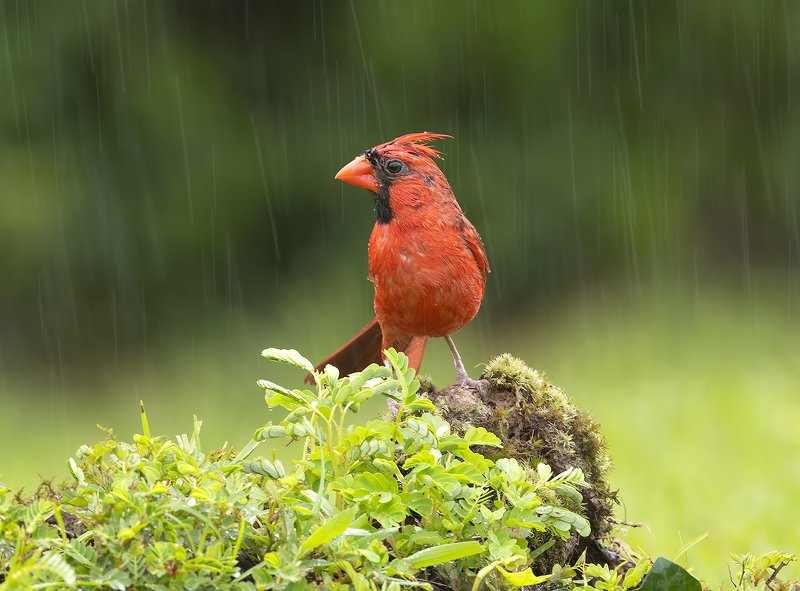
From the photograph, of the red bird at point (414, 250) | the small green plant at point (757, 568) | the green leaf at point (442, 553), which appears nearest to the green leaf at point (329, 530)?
the green leaf at point (442, 553)

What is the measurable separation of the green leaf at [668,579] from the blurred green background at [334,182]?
155 inches

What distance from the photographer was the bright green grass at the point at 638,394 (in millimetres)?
4285

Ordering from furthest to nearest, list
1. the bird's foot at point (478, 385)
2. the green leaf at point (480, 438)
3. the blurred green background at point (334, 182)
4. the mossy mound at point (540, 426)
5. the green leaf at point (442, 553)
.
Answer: the blurred green background at point (334, 182), the bird's foot at point (478, 385), the mossy mound at point (540, 426), the green leaf at point (480, 438), the green leaf at point (442, 553)

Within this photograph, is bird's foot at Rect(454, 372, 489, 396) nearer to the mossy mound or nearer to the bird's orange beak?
the mossy mound

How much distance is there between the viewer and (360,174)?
3.43 metres

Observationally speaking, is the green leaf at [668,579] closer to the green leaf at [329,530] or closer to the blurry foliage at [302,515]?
the blurry foliage at [302,515]

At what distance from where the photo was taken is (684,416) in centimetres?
535

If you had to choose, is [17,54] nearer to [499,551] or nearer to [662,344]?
[662,344]

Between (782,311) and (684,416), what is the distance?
2.16 m

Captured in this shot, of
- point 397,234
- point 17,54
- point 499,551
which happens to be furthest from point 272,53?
point 499,551

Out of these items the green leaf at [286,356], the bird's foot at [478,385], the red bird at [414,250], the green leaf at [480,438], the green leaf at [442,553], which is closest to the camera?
the green leaf at [442,553]

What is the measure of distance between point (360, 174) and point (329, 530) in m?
1.95

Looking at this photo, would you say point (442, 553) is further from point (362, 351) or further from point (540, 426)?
point (362, 351)

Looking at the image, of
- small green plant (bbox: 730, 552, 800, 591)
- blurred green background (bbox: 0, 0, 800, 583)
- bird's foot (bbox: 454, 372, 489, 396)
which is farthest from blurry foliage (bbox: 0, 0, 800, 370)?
small green plant (bbox: 730, 552, 800, 591)
